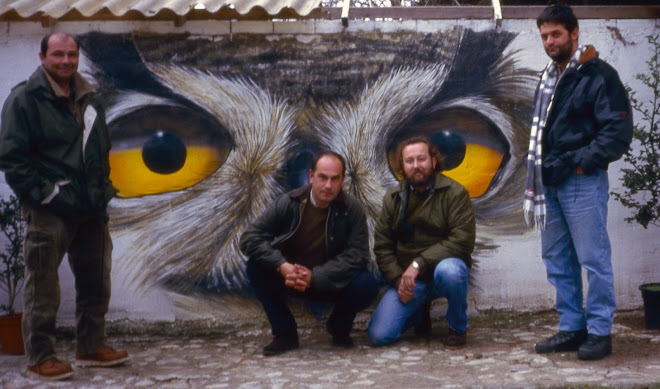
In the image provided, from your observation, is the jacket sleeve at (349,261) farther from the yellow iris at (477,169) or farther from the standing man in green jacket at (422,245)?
the yellow iris at (477,169)

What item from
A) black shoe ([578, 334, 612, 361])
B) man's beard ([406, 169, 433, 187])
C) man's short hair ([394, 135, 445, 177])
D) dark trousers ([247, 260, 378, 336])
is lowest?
black shoe ([578, 334, 612, 361])

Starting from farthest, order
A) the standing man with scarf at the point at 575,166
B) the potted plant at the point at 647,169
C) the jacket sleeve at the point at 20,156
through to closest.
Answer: the potted plant at the point at 647,169 → the standing man with scarf at the point at 575,166 → the jacket sleeve at the point at 20,156

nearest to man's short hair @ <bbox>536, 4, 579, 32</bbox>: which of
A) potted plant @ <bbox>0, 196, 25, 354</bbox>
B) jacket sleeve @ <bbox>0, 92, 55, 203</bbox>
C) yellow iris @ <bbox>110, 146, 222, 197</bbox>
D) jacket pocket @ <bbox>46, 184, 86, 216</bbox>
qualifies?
yellow iris @ <bbox>110, 146, 222, 197</bbox>

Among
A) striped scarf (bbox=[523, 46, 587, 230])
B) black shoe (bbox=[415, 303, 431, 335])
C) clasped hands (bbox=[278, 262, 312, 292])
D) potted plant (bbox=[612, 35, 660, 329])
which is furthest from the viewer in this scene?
black shoe (bbox=[415, 303, 431, 335])

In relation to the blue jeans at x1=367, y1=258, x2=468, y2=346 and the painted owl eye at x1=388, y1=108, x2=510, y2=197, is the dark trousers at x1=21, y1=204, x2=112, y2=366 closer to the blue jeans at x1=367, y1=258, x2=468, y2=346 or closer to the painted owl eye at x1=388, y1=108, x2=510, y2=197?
the blue jeans at x1=367, y1=258, x2=468, y2=346

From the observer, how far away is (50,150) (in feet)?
14.5

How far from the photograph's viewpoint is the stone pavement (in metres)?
4.37

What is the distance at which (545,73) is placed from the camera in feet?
15.8

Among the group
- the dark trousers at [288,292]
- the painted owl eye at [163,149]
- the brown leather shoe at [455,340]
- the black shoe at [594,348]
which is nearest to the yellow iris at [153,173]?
the painted owl eye at [163,149]

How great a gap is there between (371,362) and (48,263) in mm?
2131

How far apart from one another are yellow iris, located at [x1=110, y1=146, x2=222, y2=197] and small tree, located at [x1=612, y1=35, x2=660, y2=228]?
10.4ft

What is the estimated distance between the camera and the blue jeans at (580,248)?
179 inches

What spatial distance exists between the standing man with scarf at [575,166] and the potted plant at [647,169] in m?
0.93

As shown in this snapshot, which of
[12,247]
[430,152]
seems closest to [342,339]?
[430,152]
